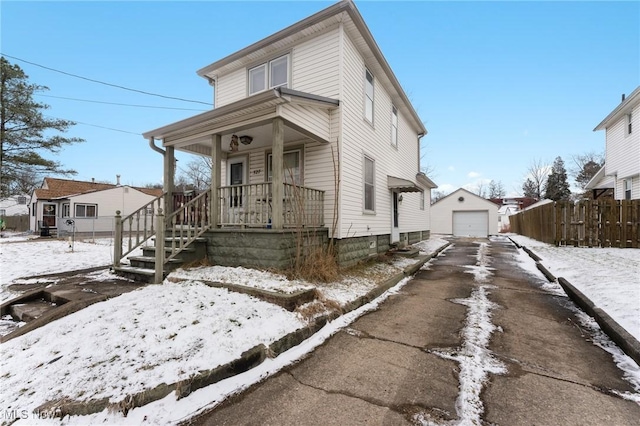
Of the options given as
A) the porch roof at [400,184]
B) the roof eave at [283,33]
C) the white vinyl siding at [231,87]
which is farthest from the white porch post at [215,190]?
the porch roof at [400,184]

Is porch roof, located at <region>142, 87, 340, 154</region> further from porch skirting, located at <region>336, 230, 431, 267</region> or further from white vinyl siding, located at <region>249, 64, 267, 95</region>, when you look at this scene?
porch skirting, located at <region>336, 230, 431, 267</region>

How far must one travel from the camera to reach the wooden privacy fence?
9844 millimetres

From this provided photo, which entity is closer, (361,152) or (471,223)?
(361,152)

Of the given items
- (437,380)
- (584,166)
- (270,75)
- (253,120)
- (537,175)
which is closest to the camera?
(437,380)

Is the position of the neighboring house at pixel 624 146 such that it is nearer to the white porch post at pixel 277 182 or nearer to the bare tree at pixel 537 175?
the white porch post at pixel 277 182

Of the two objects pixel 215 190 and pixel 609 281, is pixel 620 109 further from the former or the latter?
pixel 215 190

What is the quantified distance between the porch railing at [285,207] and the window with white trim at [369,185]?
193 cm

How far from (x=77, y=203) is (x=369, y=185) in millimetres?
27685

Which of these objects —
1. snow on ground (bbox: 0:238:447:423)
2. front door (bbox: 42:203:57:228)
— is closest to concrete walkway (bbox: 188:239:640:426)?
snow on ground (bbox: 0:238:447:423)

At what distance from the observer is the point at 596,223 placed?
10.2 meters

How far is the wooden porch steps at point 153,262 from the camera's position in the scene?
5.55m

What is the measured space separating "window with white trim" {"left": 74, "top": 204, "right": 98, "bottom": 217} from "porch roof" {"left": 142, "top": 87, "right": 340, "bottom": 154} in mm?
23924

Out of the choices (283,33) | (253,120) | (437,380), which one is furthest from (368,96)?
(437,380)

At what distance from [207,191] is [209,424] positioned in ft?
16.7
